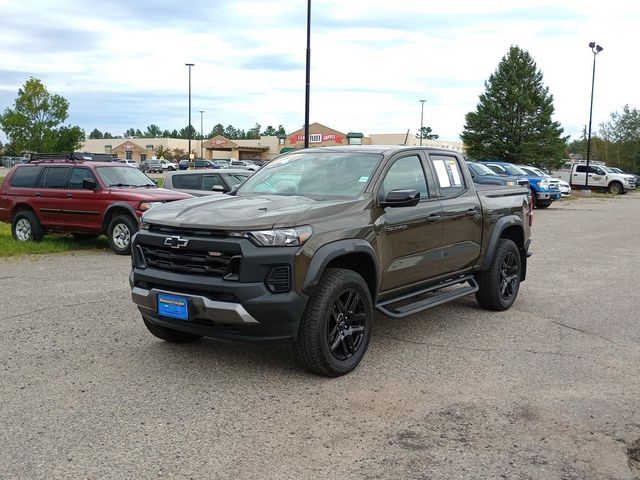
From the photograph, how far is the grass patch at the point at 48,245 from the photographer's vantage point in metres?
11.7

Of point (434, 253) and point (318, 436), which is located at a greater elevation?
point (434, 253)

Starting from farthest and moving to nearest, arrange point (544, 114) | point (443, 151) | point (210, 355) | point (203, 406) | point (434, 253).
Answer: point (544, 114)
point (443, 151)
point (434, 253)
point (210, 355)
point (203, 406)

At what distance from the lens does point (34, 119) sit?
55.5m

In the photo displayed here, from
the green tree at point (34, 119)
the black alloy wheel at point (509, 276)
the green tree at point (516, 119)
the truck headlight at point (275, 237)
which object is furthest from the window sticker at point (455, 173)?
the green tree at point (34, 119)

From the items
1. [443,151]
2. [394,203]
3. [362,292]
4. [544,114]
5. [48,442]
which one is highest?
[544,114]

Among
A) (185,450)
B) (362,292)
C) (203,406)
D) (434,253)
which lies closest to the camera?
(185,450)

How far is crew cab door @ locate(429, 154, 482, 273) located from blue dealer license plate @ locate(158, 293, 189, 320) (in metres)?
2.71

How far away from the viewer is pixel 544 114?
170 ft

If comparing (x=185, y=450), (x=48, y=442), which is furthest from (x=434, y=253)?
(x=48, y=442)

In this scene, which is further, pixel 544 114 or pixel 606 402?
pixel 544 114

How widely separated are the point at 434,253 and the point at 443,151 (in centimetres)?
131

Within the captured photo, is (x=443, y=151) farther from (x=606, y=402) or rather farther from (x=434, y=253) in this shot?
(x=606, y=402)

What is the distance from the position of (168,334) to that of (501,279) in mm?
3822

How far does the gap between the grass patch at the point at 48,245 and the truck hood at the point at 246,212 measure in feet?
24.6
